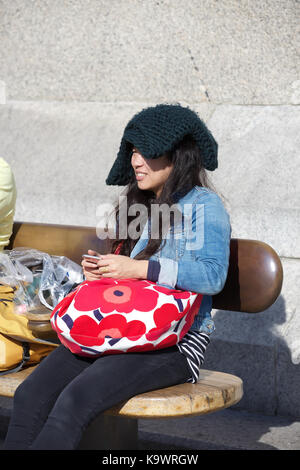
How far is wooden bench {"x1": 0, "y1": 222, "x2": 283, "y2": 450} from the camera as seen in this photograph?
2281 millimetres

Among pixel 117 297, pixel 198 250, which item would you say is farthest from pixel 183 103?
pixel 117 297

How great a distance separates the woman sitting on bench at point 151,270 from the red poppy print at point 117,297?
81 mm

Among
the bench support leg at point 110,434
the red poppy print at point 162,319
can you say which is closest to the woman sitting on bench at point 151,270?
the red poppy print at point 162,319

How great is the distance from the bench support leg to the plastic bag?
532 mm

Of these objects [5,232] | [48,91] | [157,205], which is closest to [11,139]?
[48,91]

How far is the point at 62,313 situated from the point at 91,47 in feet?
9.37

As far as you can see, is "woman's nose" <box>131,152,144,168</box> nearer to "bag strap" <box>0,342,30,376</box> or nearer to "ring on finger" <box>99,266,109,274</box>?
"ring on finger" <box>99,266,109,274</box>

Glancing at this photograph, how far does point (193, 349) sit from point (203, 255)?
0.35 m

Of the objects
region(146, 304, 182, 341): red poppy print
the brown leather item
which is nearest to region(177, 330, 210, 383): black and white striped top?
region(146, 304, 182, 341): red poppy print

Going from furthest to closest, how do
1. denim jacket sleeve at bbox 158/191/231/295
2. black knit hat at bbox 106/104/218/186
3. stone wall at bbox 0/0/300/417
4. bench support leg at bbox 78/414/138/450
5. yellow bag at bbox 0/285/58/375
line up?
stone wall at bbox 0/0/300/417
bench support leg at bbox 78/414/138/450
yellow bag at bbox 0/285/58/375
black knit hat at bbox 106/104/218/186
denim jacket sleeve at bbox 158/191/231/295

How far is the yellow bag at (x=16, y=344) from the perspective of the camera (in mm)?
2666

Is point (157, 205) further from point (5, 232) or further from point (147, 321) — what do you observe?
point (5, 232)

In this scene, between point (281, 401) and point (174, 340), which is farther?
point (281, 401)
